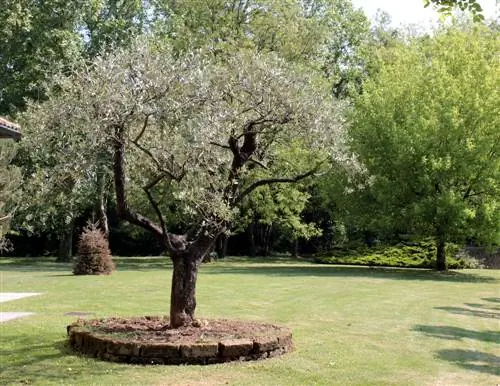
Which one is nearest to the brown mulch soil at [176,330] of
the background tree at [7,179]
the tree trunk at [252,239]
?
the background tree at [7,179]

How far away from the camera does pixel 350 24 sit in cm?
4631

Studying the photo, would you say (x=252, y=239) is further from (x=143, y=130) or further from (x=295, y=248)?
(x=143, y=130)

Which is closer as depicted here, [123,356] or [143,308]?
[123,356]

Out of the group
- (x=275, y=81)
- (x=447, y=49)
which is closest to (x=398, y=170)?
(x=447, y=49)

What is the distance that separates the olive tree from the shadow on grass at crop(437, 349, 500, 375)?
3.73m

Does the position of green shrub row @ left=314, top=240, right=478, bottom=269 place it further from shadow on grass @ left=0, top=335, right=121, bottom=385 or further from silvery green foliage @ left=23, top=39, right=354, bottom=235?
shadow on grass @ left=0, top=335, right=121, bottom=385

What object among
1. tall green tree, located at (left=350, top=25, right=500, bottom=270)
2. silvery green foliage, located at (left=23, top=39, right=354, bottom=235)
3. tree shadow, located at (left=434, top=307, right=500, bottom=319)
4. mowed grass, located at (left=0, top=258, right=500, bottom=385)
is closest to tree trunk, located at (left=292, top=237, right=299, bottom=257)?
tall green tree, located at (left=350, top=25, right=500, bottom=270)

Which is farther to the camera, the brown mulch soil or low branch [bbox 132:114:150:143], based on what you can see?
the brown mulch soil

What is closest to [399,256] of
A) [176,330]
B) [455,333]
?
[455,333]

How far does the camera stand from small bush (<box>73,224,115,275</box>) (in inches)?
927

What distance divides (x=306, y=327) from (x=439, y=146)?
1641 cm

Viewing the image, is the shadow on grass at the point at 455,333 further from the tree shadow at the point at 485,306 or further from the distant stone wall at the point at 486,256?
the distant stone wall at the point at 486,256

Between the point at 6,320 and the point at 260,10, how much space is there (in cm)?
2628

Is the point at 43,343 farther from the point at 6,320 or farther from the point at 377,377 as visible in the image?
the point at 377,377
